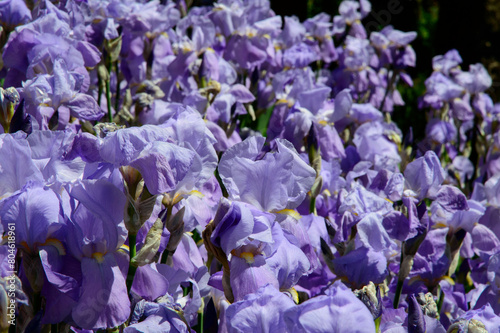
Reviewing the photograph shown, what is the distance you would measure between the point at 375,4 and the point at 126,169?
805 centimetres

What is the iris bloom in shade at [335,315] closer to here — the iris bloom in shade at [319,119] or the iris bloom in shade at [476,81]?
the iris bloom in shade at [319,119]

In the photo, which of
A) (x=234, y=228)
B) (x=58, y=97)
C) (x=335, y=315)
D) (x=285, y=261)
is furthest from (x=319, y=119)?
(x=335, y=315)

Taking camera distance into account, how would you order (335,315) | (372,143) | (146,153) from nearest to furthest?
1. (335,315)
2. (146,153)
3. (372,143)

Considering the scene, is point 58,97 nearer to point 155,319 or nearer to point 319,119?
point 155,319

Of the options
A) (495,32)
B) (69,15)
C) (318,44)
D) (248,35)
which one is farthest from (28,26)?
(495,32)

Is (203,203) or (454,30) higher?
(203,203)

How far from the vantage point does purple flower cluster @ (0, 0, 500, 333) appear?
1.18 metres

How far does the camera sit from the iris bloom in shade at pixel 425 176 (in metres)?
1.91

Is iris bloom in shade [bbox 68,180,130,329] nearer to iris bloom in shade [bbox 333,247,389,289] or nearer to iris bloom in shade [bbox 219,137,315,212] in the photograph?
iris bloom in shade [bbox 219,137,315,212]

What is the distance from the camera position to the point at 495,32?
6.58 metres

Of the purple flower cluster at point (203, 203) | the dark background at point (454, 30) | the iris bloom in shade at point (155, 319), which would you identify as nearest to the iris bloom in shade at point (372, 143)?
the purple flower cluster at point (203, 203)

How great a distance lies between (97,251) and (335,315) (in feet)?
1.89

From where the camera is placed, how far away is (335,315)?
97 cm

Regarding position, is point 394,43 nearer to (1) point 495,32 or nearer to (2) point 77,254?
(1) point 495,32
